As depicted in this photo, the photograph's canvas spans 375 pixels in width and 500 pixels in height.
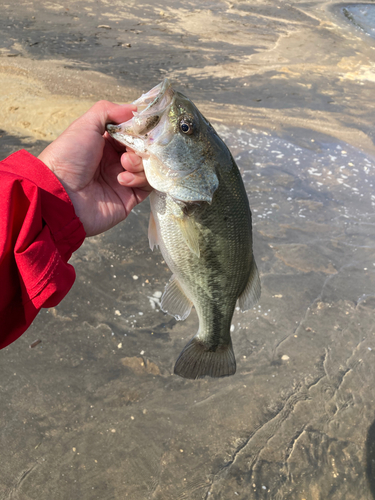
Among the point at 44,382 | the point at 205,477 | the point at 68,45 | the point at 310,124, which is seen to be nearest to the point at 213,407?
the point at 205,477

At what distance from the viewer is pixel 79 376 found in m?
3.32

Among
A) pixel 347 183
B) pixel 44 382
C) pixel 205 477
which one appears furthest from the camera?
pixel 347 183

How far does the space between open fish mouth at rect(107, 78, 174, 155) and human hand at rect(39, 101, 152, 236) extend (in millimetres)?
151

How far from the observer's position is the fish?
1.94 metres

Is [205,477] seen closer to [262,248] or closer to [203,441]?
[203,441]

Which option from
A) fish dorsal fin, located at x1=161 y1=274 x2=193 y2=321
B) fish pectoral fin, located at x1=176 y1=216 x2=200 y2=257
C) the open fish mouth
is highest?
the open fish mouth

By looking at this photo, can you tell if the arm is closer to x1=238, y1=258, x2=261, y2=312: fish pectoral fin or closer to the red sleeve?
the red sleeve

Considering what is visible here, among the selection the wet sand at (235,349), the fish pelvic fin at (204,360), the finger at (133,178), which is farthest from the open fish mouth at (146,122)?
the wet sand at (235,349)

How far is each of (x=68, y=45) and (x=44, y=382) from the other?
8040 mm

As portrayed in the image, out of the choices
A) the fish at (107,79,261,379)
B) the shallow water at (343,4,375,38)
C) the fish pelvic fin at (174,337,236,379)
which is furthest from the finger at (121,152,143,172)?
the shallow water at (343,4,375,38)

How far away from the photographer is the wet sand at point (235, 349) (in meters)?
2.96

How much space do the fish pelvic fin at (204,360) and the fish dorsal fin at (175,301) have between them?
190 mm

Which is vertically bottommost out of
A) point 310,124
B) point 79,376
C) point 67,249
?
point 79,376

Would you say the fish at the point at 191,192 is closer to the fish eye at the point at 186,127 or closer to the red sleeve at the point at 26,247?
the fish eye at the point at 186,127
